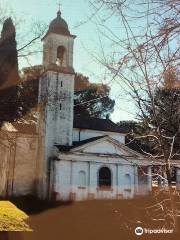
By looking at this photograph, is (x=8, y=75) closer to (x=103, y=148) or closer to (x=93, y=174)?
(x=93, y=174)

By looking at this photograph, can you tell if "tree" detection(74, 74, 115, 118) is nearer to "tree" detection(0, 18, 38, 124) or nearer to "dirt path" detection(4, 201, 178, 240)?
"tree" detection(0, 18, 38, 124)

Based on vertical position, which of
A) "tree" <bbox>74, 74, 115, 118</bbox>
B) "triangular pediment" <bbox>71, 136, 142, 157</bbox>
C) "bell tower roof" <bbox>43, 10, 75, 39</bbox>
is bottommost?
"triangular pediment" <bbox>71, 136, 142, 157</bbox>

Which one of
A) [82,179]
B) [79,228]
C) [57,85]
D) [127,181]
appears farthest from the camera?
[57,85]

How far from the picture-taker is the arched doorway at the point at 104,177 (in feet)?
110

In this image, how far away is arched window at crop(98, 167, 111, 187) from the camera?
110 feet

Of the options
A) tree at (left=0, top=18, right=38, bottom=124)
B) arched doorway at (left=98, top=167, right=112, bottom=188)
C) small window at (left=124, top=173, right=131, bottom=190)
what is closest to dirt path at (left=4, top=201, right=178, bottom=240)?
tree at (left=0, top=18, right=38, bottom=124)

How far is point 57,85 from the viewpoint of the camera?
114ft

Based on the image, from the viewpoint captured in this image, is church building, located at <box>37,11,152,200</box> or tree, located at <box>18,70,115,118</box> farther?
church building, located at <box>37,11,152,200</box>

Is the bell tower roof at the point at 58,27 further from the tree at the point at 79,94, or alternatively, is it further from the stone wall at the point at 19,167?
the stone wall at the point at 19,167

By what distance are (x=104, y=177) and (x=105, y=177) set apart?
91 millimetres

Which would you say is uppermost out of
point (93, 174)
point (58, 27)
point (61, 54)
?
point (58, 27)

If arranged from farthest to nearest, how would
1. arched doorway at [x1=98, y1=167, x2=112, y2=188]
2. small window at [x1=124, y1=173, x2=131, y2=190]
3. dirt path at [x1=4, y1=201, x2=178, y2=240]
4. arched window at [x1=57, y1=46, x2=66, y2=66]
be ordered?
arched window at [x1=57, y1=46, x2=66, y2=66]
small window at [x1=124, y1=173, x2=131, y2=190]
arched doorway at [x1=98, y1=167, x2=112, y2=188]
dirt path at [x1=4, y1=201, x2=178, y2=240]

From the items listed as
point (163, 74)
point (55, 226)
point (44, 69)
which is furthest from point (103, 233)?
point (44, 69)

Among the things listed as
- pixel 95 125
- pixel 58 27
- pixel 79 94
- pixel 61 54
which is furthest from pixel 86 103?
pixel 58 27
